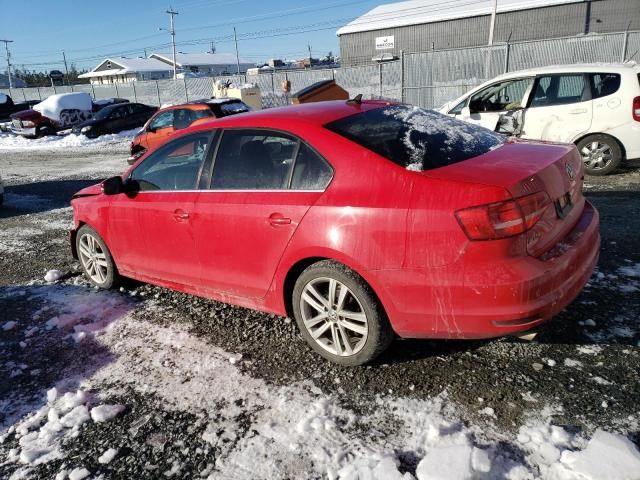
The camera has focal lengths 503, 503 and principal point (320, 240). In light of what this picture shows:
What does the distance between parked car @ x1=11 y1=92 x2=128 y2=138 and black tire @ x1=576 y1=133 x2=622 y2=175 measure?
2209cm

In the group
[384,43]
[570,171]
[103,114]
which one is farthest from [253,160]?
[384,43]

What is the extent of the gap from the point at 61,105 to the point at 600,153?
2263 cm

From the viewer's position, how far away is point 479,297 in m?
2.61

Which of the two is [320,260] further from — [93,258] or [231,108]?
[231,108]

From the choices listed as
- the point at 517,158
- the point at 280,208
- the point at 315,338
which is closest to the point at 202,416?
the point at 315,338

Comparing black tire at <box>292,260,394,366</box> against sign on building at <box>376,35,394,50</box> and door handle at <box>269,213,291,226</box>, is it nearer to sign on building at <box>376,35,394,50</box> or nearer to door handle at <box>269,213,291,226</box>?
door handle at <box>269,213,291,226</box>

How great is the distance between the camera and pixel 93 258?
16.1 feet

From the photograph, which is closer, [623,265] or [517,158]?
[517,158]

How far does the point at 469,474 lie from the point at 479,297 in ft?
2.80

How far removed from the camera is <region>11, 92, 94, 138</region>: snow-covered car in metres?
22.2

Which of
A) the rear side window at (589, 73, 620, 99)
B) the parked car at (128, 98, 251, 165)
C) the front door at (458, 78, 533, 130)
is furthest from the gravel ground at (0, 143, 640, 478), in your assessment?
the parked car at (128, 98, 251, 165)

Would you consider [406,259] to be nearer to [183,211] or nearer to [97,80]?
[183,211]

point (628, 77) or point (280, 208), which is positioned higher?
point (628, 77)

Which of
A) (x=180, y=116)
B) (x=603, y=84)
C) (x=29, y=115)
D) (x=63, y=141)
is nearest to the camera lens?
(x=603, y=84)
